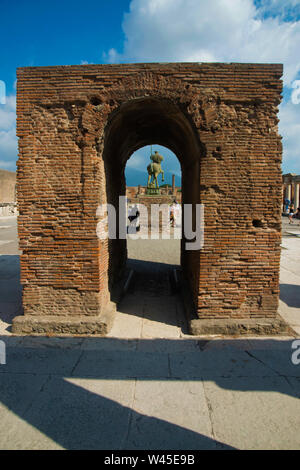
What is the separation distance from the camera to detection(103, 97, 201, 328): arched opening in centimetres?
527

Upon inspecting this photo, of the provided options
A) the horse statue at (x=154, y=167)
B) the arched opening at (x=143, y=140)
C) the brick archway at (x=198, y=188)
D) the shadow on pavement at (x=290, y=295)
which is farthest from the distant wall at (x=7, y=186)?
the shadow on pavement at (x=290, y=295)

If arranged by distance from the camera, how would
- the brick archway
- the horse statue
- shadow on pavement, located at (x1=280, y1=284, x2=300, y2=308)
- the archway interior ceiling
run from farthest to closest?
the horse statue
shadow on pavement, located at (x1=280, y1=284, x2=300, y2=308)
the archway interior ceiling
the brick archway

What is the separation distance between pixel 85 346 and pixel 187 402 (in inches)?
76.5

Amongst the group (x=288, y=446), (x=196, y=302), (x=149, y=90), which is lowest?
(x=288, y=446)

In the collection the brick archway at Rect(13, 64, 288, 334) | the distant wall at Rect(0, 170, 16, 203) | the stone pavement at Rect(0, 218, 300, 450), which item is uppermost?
the distant wall at Rect(0, 170, 16, 203)

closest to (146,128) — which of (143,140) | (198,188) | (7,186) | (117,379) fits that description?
(143,140)

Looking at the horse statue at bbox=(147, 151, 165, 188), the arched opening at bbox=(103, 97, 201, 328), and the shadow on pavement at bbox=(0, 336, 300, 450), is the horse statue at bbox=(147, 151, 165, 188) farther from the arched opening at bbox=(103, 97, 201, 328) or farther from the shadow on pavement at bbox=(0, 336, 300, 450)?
the shadow on pavement at bbox=(0, 336, 300, 450)

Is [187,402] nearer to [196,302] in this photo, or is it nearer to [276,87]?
[196,302]

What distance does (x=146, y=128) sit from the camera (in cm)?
716

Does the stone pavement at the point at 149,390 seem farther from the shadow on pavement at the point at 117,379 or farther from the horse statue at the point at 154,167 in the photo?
the horse statue at the point at 154,167

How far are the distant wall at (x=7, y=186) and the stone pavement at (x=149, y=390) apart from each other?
32462mm

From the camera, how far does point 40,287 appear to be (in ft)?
16.9

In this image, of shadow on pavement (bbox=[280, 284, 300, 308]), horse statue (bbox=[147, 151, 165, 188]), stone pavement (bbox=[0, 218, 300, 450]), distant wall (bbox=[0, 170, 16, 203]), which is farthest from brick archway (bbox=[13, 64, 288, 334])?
distant wall (bbox=[0, 170, 16, 203])

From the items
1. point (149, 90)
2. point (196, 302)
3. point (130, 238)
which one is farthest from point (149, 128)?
point (130, 238)
